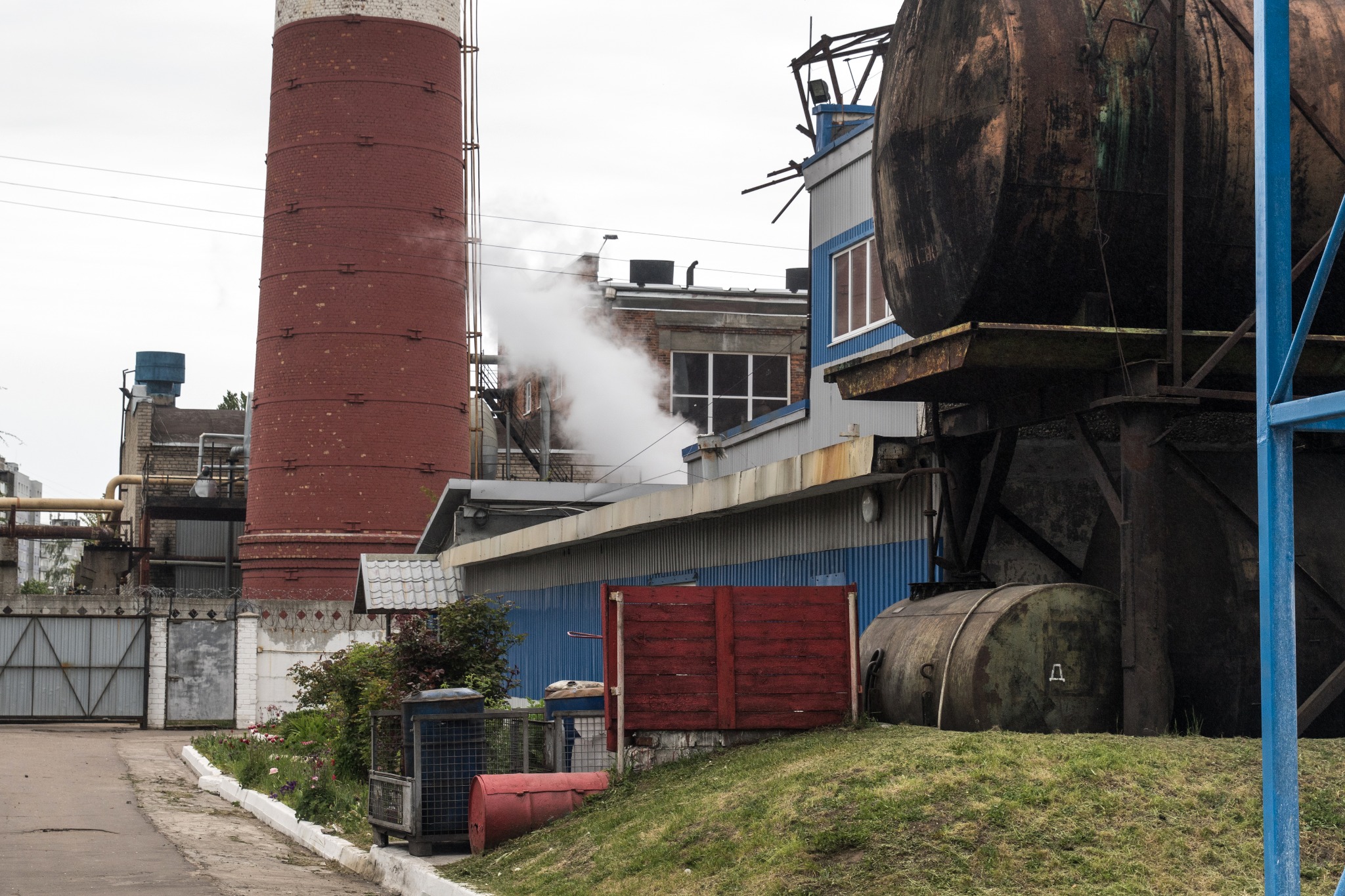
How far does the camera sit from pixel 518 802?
40.2 feet

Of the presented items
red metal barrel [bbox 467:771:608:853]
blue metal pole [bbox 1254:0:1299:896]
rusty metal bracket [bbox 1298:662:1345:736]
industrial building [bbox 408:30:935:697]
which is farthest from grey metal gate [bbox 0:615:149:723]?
blue metal pole [bbox 1254:0:1299:896]

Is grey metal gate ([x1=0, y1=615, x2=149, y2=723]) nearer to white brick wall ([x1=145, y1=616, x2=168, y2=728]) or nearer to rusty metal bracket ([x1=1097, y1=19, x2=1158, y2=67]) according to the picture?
white brick wall ([x1=145, y1=616, x2=168, y2=728])

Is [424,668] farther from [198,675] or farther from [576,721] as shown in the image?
[198,675]

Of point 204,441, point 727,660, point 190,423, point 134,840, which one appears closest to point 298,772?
point 134,840

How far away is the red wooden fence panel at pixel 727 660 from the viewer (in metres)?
12.7

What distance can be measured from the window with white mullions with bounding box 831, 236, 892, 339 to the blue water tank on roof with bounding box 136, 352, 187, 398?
50827mm

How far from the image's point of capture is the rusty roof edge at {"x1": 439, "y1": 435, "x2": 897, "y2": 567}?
A: 46.7ft

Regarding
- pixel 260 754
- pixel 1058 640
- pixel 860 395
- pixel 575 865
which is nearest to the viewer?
pixel 575 865

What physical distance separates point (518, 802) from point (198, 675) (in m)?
24.8

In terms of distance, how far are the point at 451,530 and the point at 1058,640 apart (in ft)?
71.4

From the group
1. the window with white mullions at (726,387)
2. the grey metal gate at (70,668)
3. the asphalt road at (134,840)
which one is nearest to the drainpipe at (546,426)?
the window with white mullions at (726,387)

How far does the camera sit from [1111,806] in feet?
27.9

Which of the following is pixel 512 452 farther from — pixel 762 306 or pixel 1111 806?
pixel 1111 806

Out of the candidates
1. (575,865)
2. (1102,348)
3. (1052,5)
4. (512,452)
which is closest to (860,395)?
(1102,348)
